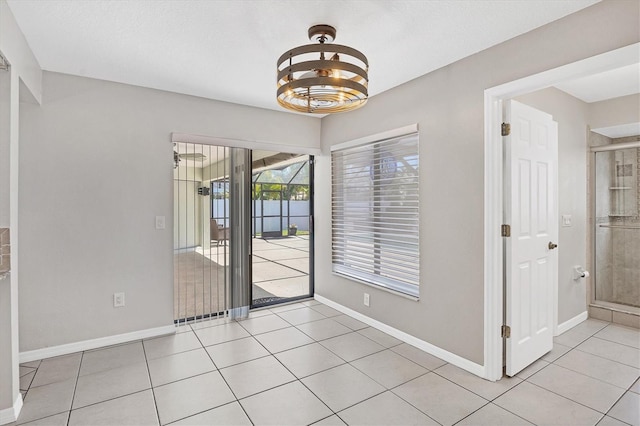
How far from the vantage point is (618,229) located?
149 inches

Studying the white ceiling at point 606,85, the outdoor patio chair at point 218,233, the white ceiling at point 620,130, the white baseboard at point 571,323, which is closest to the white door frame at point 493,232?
the white ceiling at point 606,85

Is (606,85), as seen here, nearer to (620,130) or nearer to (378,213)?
(620,130)

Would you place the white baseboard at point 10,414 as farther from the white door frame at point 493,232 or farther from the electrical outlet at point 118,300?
the white door frame at point 493,232

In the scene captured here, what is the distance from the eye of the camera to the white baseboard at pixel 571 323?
3.23 m

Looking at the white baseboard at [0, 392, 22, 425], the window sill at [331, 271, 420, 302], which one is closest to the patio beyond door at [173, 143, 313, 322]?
the window sill at [331, 271, 420, 302]

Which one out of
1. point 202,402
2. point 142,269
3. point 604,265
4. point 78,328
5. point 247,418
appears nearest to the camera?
point 247,418

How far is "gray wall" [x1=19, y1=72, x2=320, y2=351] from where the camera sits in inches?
107

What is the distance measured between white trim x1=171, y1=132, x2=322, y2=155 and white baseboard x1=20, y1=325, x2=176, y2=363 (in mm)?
1926

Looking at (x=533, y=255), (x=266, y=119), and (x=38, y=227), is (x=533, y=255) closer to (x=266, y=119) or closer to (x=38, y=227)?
(x=266, y=119)

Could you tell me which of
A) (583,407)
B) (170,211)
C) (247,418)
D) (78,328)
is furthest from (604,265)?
(78,328)

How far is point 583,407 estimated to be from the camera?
6.71 feet

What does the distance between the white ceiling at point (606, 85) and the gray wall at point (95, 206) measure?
3801mm

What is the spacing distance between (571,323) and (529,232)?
1.62 m

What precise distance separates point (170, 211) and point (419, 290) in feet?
8.45
